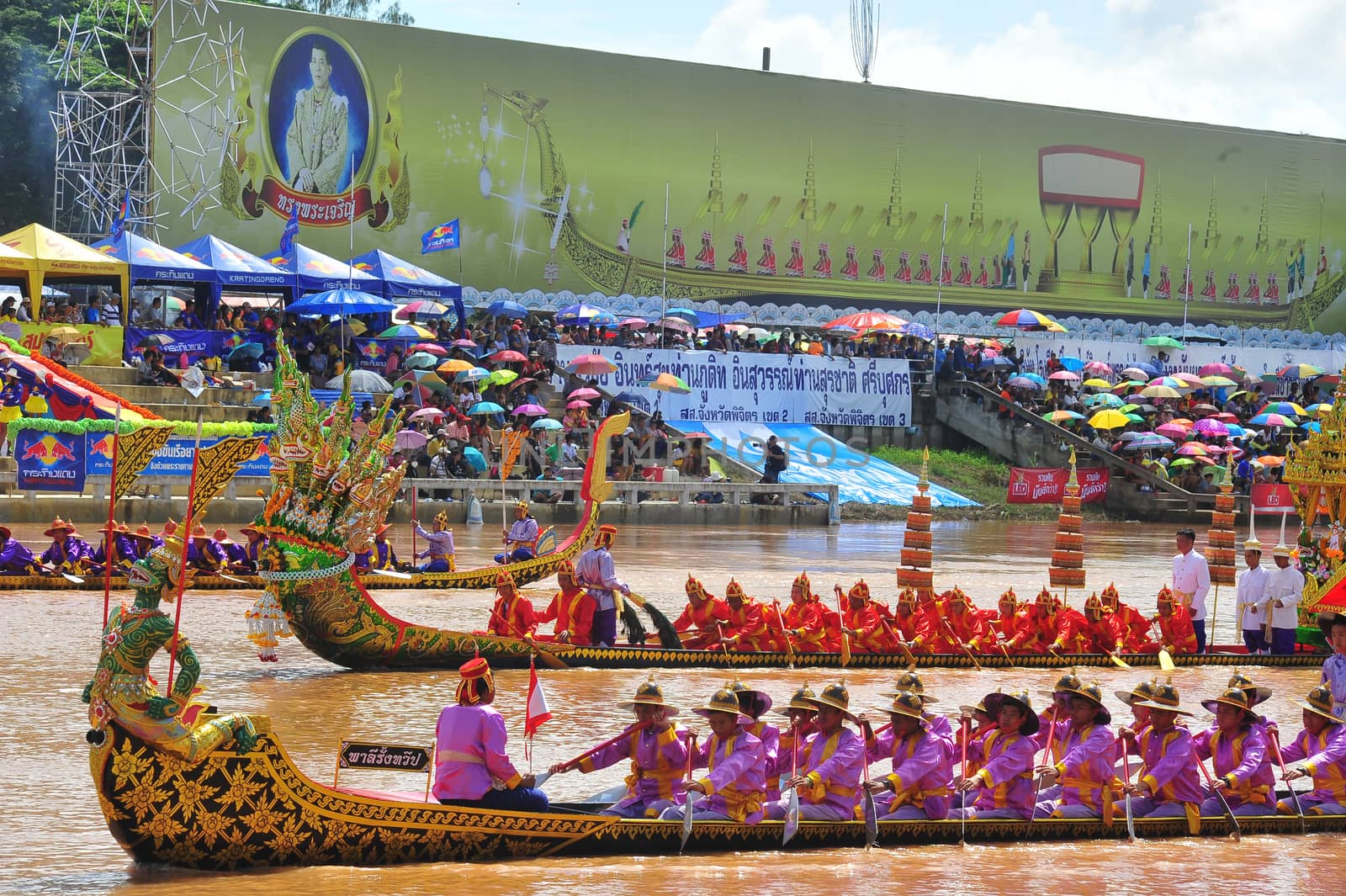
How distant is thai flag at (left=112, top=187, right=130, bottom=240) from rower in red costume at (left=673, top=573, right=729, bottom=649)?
67.6 ft

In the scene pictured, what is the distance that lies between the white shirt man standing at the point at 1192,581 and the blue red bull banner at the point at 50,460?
16.3 meters

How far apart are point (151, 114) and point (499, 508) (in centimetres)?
1550

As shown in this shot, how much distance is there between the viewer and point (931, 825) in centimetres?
1015

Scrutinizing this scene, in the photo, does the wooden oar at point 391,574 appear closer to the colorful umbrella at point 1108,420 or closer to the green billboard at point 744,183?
the green billboard at point 744,183

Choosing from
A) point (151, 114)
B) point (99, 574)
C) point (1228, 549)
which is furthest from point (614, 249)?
point (99, 574)

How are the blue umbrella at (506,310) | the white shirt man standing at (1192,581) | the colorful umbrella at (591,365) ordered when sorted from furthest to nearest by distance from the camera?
1. the blue umbrella at (506,310)
2. the colorful umbrella at (591,365)
3. the white shirt man standing at (1192,581)

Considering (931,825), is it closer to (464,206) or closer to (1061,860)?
(1061,860)

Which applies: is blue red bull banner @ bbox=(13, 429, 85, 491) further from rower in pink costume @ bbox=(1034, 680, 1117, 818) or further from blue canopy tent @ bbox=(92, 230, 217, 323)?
rower in pink costume @ bbox=(1034, 680, 1117, 818)

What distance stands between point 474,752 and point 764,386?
30196 millimetres

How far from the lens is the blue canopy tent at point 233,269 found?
32844mm

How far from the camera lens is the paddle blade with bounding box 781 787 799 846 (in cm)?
973

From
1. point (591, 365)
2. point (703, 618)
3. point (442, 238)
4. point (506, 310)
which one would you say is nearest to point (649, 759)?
point (703, 618)

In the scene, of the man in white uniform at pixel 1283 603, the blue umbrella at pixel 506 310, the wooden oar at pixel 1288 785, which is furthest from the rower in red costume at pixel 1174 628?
the blue umbrella at pixel 506 310

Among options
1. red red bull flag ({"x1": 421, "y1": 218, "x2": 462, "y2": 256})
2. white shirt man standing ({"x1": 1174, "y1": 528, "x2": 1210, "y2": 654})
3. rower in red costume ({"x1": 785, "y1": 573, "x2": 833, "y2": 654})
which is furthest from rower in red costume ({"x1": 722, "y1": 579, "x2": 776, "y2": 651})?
red red bull flag ({"x1": 421, "y1": 218, "x2": 462, "y2": 256})
